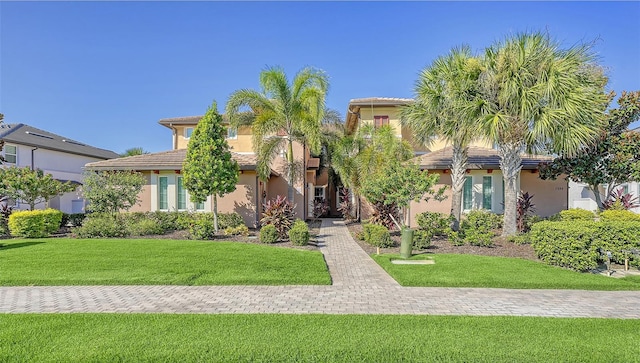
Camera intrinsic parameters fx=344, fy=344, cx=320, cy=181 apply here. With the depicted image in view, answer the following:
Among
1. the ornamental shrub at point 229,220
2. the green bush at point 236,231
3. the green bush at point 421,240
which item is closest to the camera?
the green bush at point 421,240

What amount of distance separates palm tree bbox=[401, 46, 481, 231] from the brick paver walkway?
781cm

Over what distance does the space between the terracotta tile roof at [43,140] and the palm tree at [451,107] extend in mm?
27790

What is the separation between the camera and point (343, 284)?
27.8 feet

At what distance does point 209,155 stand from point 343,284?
9.52m

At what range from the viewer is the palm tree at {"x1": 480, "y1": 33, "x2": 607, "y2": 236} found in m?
12.4

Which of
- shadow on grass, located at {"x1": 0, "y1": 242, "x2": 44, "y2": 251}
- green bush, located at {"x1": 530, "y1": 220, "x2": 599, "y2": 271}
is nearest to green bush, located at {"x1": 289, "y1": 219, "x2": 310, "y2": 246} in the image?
green bush, located at {"x1": 530, "y1": 220, "x2": 599, "y2": 271}

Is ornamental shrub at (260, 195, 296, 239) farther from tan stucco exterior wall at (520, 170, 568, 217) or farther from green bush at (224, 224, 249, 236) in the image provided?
tan stucco exterior wall at (520, 170, 568, 217)

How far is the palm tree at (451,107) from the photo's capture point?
45.4 ft

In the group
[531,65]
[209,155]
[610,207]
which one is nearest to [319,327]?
[209,155]

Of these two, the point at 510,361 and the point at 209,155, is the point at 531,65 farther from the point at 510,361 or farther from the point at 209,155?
the point at 209,155

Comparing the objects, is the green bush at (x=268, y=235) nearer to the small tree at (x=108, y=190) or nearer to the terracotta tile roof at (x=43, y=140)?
the small tree at (x=108, y=190)

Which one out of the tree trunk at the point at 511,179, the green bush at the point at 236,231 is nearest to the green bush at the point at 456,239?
the tree trunk at the point at 511,179

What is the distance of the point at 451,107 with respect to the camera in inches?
568

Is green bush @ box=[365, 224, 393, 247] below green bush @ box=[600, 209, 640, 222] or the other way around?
below
